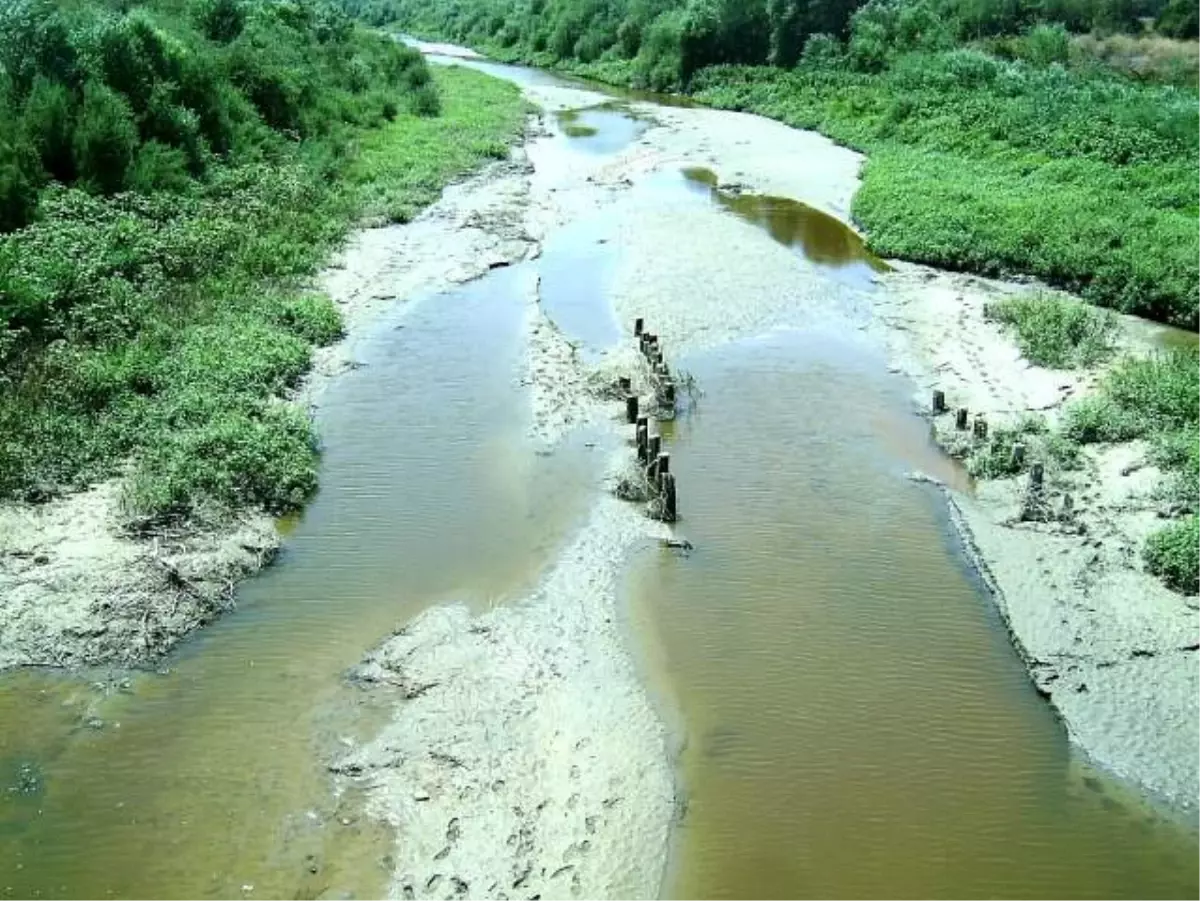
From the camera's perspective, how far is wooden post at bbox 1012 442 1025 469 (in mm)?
17484

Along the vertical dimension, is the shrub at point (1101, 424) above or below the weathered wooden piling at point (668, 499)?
above

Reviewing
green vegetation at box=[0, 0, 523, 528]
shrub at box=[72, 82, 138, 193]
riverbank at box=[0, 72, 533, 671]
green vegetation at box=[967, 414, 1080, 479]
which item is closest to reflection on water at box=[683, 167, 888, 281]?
green vegetation at box=[0, 0, 523, 528]

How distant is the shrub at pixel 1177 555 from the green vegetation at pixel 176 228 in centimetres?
1197

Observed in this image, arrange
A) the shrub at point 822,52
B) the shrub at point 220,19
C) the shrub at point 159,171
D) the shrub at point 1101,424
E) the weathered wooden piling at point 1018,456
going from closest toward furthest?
the weathered wooden piling at point 1018,456 < the shrub at point 1101,424 < the shrub at point 159,171 < the shrub at point 220,19 < the shrub at point 822,52

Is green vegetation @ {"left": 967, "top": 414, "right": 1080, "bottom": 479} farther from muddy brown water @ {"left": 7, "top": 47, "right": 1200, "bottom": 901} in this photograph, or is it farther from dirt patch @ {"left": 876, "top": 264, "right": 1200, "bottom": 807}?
muddy brown water @ {"left": 7, "top": 47, "right": 1200, "bottom": 901}

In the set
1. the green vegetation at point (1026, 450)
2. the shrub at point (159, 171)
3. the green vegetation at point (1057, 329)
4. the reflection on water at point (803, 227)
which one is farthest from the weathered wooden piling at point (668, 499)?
the shrub at point (159, 171)

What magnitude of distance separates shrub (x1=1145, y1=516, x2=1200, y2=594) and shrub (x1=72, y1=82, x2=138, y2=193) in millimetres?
22906

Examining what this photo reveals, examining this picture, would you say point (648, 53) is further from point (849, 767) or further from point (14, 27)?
point (849, 767)

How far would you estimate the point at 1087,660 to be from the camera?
44.2ft

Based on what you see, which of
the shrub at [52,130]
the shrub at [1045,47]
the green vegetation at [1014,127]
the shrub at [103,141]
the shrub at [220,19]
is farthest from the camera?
the shrub at [1045,47]

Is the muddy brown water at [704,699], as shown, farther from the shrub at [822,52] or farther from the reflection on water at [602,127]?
the shrub at [822,52]

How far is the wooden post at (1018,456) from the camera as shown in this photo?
1748cm

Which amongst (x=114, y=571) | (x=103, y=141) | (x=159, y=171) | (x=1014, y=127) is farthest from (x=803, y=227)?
(x=114, y=571)

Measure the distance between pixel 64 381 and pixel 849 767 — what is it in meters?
13.5
